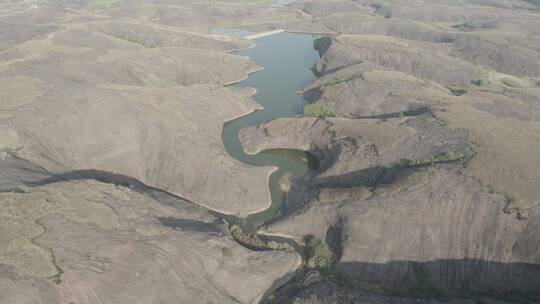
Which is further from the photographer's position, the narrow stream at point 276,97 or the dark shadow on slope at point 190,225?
the narrow stream at point 276,97

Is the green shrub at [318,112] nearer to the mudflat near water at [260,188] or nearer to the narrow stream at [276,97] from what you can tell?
the mudflat near water at [260,188]

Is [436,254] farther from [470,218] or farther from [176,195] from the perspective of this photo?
[176,195]

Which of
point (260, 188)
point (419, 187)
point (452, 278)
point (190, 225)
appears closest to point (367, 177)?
point (419, 187)

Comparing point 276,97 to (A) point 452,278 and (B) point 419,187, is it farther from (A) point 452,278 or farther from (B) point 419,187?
(A) point 452,278

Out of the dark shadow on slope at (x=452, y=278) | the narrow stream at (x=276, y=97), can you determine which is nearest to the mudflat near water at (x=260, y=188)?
the dark shadow on slope at (x=452, y=278)

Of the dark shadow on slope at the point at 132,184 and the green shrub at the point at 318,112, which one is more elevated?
the green shrub at the point at 318,112
